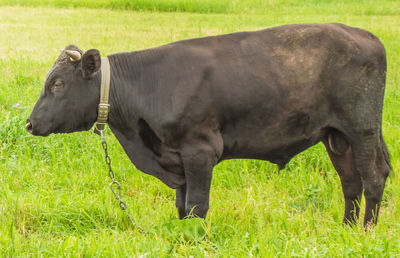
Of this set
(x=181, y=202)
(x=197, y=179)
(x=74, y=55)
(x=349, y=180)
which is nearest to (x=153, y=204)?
(x=181, y=202)

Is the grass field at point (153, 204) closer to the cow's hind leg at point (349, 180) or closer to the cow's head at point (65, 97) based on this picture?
the cow's hind leg at point (349, 180)

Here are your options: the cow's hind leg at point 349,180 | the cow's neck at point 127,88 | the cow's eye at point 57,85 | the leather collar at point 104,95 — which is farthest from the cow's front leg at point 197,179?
the cow's hind leg at point 349,180

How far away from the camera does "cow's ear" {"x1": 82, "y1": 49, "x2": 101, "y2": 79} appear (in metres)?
4.37

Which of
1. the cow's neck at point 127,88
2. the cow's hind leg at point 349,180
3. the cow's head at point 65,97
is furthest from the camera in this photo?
the cow's hind leg at point 349,180

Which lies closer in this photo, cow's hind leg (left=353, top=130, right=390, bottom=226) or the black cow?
the black cow

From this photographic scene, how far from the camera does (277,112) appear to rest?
4625mm

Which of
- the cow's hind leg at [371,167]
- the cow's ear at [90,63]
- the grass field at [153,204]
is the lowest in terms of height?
the grass field at [153,204]

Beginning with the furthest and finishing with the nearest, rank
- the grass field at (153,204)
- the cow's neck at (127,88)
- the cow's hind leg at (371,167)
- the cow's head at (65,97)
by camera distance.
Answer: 1. the cow's hind leg at (371,167)
2. the cow's neck at (127,88)
3. the cow's head at (65,97)
4. the grass field at (153,204)

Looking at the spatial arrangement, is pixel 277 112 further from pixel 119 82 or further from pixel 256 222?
pixel 119 82

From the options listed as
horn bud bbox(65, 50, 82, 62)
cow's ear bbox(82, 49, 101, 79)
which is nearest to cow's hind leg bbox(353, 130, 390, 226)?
cow's ear bbox(82, 49, 101, 79)

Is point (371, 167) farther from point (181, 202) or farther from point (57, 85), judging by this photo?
point (57, 85)

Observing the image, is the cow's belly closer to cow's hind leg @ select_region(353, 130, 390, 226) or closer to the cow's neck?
cow's hind leg @ select_region(353, 130, 390, 226)

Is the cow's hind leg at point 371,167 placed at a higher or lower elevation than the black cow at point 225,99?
lower

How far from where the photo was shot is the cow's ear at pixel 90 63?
14.3 ft
